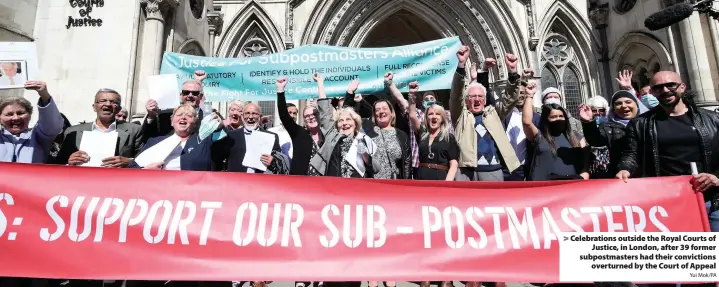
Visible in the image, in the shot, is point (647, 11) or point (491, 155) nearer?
point (491, 155)

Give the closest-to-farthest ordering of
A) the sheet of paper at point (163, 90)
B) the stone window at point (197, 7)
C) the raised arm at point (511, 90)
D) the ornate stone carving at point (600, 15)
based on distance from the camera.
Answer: the raised arm at point (511, 90)
the sheet of paper at point (163, 90)
the stone window at point (197, 7)
the ornate stone carving at point (600, 15)

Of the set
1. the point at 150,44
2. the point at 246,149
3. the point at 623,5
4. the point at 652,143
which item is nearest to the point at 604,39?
the point at 623,5

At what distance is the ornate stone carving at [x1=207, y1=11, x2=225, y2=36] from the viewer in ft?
45.3

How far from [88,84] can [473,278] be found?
1007 centimetres

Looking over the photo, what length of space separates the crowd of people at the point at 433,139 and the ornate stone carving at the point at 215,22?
10.3m

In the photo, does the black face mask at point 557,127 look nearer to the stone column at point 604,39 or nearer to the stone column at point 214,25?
the stone column at point 604,39

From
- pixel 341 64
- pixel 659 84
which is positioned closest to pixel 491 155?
pixel 659 84

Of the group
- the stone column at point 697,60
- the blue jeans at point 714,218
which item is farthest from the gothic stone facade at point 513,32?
the blue jeans at point 714,218

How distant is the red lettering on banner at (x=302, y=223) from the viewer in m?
2.89

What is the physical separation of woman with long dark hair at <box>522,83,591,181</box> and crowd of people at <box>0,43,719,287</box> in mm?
10

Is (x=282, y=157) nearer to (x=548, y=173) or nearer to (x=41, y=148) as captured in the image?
(x=41, y=148)

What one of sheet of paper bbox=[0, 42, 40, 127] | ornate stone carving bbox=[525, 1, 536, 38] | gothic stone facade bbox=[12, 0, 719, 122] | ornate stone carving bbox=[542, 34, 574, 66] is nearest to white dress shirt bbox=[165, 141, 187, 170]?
sheet of paper bbox=[0, 42, 40, 127]

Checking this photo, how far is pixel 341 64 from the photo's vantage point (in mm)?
7027

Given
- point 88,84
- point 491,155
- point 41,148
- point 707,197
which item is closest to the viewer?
point 707,197
